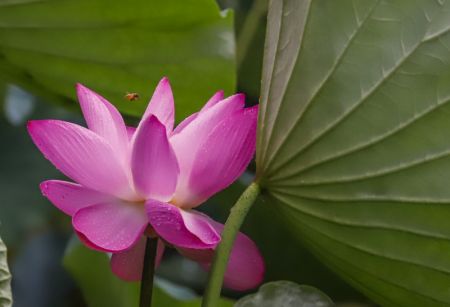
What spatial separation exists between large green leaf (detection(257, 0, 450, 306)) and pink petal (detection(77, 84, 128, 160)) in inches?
3.4

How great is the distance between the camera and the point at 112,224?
0.44 metres

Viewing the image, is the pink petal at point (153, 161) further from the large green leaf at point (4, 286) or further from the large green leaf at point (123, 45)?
the large green leaf at point (123, 45)

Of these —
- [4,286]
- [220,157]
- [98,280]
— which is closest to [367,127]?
[220,157]

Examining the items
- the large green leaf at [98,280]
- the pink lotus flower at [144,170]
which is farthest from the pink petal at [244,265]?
the large green leaf at [98,280]

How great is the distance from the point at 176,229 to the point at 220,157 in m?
0.05

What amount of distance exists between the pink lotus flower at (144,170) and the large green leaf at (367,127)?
1.3 inches

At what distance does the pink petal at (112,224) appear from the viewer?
43 cm

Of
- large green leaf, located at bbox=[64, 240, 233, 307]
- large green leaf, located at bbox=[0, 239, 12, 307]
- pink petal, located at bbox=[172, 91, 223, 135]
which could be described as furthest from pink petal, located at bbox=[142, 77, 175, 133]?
large green leaf, located at bbox=[64, 240, 233, 307]

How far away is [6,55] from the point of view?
0.74 meters

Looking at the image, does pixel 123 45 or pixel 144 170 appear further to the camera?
pixel 123 45

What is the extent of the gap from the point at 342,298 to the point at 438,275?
1.98 feet

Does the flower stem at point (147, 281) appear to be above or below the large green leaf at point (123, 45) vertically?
below

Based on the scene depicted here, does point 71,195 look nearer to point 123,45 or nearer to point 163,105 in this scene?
point 163,105

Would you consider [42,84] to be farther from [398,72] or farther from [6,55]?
[398,72]
